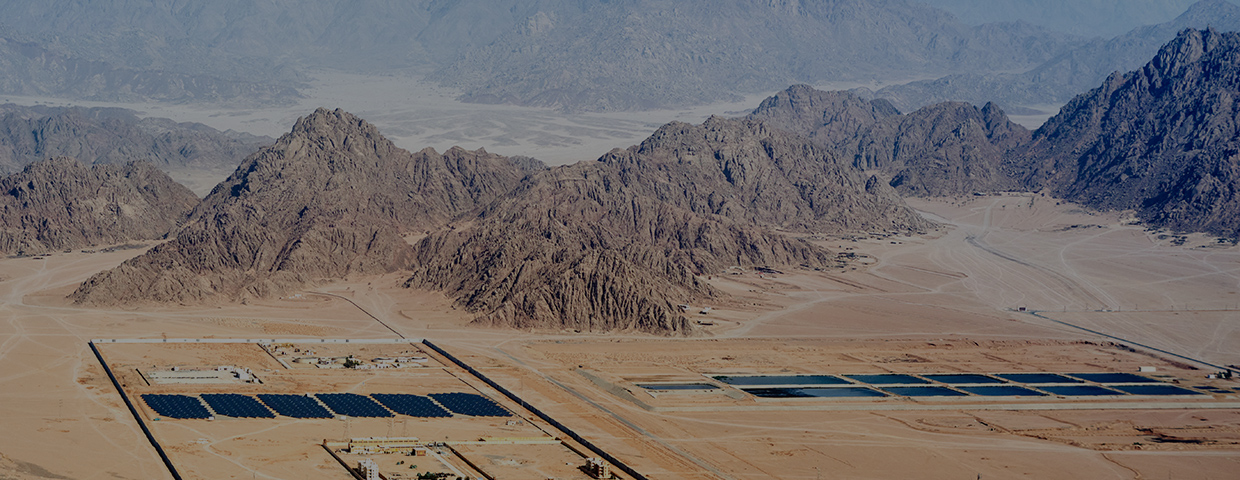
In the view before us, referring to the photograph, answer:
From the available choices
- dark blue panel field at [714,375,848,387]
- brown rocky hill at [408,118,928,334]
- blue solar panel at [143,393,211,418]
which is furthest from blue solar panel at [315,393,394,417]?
brown rocky hill at [408,118,928,334]

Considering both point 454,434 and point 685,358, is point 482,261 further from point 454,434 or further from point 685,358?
point 454,434

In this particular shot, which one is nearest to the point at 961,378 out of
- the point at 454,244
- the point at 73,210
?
the point at 454,244

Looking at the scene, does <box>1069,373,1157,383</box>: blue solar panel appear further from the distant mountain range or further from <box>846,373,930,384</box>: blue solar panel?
the distant mountain range

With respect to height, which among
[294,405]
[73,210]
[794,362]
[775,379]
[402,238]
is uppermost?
[73,210]

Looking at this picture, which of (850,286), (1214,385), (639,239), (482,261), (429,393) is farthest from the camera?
(639,239)

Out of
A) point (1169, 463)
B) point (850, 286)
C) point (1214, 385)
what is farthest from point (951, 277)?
point (1169, 463)

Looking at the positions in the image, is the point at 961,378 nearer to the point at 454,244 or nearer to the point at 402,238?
the point at 454,244

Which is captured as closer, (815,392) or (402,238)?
(815,392)
